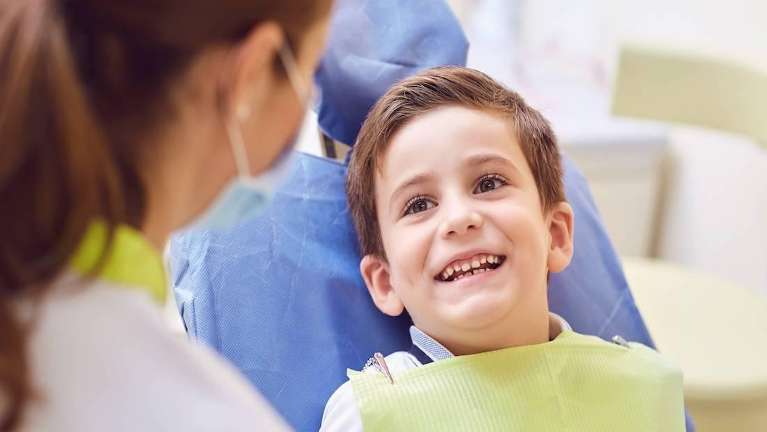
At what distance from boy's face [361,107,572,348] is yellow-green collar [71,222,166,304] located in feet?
1.49

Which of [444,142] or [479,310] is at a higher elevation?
[444,142]

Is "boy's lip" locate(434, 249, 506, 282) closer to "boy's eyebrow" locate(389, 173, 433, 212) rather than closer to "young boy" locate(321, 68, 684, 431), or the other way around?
Result: "young boy" locate(321, 68, 684, 431)

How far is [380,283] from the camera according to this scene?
1312 mm

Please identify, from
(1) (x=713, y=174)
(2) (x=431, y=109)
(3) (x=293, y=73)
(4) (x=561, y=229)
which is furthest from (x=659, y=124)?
(3) (x=293, y=73)

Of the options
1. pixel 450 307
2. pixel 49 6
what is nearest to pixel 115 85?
pixel 49 6

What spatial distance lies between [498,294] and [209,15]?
0.57 meters

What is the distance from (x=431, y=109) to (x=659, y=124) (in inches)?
57.7

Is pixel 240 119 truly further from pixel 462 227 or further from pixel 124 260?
pixel 462 227

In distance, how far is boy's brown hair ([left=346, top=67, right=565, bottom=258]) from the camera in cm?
126

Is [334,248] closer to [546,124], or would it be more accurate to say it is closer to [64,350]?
[546,124]

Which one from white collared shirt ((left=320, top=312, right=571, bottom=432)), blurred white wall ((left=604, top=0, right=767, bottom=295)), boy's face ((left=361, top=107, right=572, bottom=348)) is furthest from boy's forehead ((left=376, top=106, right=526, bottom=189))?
blurred white wall ((left=604, top=0, right=767, bottom=295))

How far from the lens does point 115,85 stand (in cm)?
68

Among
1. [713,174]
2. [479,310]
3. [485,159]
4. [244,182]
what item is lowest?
[713,174]

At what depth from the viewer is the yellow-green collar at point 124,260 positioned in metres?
0.71
